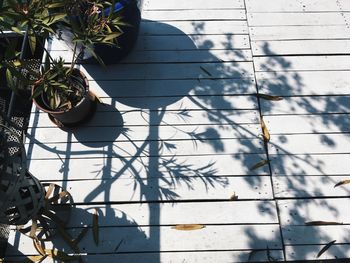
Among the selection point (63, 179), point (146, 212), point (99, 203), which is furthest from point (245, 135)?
point (63, 179)

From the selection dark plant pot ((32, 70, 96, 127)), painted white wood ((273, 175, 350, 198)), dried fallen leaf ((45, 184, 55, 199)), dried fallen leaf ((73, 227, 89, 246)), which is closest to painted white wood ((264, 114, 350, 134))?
painted white wood ((273, 175, 350, 198))

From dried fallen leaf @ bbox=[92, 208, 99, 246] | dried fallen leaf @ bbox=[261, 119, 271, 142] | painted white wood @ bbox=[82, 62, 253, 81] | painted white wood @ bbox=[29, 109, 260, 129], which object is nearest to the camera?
dried fallen leaf @ bbox=[92, 208, 99, 246]

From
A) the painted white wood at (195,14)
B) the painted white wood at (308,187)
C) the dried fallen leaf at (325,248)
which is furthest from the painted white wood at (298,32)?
the dried fallen leaf at (325,248)

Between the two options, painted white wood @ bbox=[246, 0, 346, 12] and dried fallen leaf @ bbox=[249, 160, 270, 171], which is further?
painted white wood @ bbox=[246, 0, 346, 12]

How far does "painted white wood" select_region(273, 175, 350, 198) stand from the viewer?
2.82 m

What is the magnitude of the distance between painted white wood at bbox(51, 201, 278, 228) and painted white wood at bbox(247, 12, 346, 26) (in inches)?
→ 68.8

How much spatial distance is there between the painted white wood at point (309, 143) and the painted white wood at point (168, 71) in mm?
658

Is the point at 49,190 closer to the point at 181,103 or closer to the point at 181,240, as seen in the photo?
the point at 181,240

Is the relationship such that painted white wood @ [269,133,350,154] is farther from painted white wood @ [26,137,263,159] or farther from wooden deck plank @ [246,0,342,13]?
wooden deck plank @ [246,0,342,13]

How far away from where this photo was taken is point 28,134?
312cm

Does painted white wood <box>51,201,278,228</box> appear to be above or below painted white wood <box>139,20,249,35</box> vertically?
below

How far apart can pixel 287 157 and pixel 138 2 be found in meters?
1.67

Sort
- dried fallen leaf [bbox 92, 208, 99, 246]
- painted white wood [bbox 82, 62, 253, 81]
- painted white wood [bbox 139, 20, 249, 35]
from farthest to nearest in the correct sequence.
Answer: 1. painted white wood [bbox 139, 20, 249, 35]
2. painted white wood [bbox 82, 62, 253, 81]
3. dried fallen leaf [bbox 92, 208, 99, 246]

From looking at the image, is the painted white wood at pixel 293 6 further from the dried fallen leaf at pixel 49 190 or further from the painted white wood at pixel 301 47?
the dried fallen leaf at pixel 49 190
